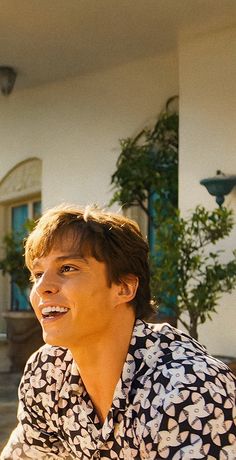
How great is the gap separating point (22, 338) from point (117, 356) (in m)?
5.97

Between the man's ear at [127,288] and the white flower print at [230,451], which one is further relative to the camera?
the man's ear at [127,288]

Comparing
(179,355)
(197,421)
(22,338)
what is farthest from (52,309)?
(22,338)

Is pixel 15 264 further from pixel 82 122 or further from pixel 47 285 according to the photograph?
pixel 47 285

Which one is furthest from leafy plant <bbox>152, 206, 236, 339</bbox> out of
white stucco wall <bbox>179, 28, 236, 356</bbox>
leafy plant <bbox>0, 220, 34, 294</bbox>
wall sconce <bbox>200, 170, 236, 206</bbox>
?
leafy plant <bbox>0, 220, 34, 294</bbox>

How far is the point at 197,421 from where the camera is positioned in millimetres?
1721

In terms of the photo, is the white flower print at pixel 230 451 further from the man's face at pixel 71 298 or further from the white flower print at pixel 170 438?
the man's face at pixel 71 298

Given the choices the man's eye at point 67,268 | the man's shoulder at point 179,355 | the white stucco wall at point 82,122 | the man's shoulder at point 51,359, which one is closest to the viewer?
the man's shoulder at point 179,355

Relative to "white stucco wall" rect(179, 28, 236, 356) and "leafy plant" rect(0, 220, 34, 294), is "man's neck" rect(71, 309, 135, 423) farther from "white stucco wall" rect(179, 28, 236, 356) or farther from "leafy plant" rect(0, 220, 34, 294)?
"leafy plant" rect(0, 220, 34, 294)

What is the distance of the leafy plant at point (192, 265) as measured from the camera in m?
5.55

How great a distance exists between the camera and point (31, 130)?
28.2 ft

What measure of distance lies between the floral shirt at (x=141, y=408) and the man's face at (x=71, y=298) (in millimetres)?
113

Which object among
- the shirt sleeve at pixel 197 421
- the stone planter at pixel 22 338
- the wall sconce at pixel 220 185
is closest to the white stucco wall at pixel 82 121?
the stone planter at pixel 22 338

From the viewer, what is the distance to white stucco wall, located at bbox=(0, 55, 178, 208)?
7344 mm

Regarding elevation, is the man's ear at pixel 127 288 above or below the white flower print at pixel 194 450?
above
